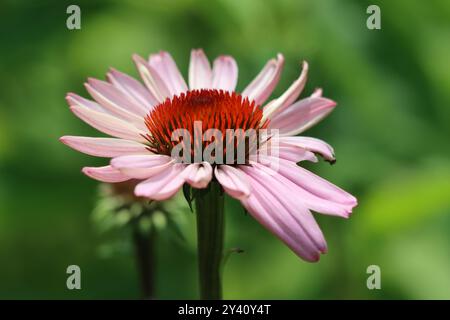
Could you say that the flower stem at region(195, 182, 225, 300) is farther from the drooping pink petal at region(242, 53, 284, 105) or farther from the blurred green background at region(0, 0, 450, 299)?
A: the blurred green background at region(0, 0, 450, 299)

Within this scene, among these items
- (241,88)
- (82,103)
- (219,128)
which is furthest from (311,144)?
(241,88)

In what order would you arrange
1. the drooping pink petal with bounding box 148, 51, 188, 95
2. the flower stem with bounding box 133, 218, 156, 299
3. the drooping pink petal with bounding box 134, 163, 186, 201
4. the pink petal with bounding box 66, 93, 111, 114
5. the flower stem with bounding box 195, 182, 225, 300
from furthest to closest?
the flower stem with bounding box 133, 218, 156, 299 < the drooping pink petal with bounding box 148, 51, 188, 95 < the pink petal with bounding box 66, 93, 111, 114 < the flower stem with bounding box 195, 182, 225, 300 < the drooping pink petal with bounding box 134, 163, 186, 201

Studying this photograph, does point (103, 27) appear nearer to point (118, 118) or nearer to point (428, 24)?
point (428, 24)

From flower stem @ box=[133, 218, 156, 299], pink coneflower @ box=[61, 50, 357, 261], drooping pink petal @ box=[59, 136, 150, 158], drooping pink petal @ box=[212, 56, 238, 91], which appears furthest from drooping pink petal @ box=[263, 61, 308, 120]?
flower stem @ box=[133, 218, 156, 299]

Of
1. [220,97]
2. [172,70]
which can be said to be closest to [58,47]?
[172,70]

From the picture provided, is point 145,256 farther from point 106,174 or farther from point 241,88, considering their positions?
point 241,88
